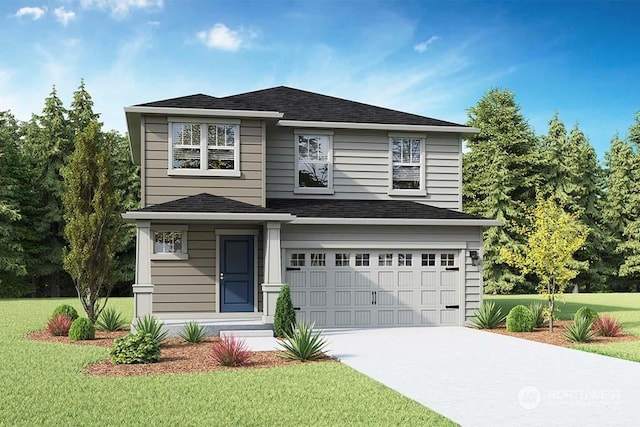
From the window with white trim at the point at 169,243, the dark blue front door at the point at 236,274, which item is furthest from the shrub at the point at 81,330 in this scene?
the dark blue front door at the point at 236,274

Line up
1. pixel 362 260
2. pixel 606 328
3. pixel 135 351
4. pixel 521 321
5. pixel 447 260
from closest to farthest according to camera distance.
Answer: pixel 135 351 → pixel 606 328 → pixel 521 321 → pixel 362 260 → pixel 447 260

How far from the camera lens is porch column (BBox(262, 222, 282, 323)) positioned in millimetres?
16719

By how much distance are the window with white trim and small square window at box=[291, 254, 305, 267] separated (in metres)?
2.83

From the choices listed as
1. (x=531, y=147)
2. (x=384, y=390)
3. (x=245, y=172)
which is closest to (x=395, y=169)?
(x=245, y=172)

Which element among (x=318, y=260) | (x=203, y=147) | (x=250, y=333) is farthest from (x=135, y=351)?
(x=203, y=147)

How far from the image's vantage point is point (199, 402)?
8766 mm

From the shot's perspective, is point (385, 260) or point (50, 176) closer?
point (385, 260)

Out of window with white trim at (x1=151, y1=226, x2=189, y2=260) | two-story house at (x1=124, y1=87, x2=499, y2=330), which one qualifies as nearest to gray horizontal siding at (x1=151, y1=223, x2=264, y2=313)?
two-story house at (x1=124, y1=87, x2=499, y2=330)

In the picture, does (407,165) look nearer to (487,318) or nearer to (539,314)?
(487,318)

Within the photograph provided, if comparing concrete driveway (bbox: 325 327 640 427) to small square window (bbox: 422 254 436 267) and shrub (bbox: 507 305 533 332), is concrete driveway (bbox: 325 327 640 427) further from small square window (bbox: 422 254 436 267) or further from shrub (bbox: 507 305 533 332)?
small square window (bbox: 422 254 436 267)

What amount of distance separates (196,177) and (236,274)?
2826 millimetres

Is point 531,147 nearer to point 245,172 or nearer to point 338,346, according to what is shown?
point 245,172

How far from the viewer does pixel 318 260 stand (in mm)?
18688

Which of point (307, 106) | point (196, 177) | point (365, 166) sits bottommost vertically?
point (196, 177)
